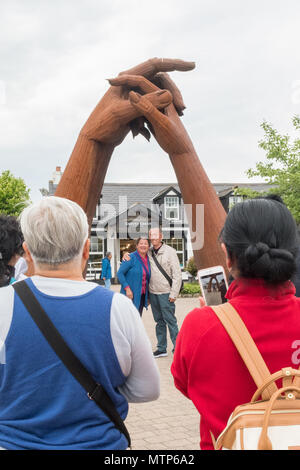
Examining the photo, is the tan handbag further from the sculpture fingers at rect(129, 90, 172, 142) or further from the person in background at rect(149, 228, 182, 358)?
the person in background at rect(149, 228, 182, 358)

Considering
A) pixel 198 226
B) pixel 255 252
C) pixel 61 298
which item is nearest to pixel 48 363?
pixel 61 298

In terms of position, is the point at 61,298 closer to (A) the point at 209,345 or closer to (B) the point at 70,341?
(B) the point at 70,341

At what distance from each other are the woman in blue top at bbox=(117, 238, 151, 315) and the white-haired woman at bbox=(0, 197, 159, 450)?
502cm

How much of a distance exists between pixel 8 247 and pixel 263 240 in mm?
1543

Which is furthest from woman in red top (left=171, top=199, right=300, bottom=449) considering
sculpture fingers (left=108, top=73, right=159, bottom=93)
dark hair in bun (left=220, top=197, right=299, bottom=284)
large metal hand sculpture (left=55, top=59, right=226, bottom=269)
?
sculpture fingers (left=108, top=73, right=159, bottom=93)

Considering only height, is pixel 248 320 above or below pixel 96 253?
above

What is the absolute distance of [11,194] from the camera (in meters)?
27.0

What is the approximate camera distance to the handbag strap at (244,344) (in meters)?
1.28

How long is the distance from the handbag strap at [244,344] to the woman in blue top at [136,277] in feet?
17.0

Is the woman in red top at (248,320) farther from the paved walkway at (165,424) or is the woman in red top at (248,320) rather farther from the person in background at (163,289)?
the person in background at (163,289)

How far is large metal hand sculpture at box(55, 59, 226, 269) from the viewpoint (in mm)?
4359

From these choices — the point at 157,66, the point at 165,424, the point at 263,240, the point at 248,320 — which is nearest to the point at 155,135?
the point at 157,66

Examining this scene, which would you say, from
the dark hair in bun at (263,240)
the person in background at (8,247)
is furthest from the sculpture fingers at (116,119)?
the dark hair in bun at (263,240)

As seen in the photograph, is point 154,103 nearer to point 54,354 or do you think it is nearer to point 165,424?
point 165,424
